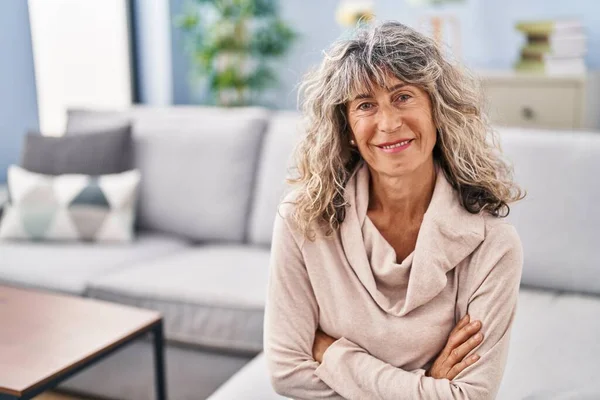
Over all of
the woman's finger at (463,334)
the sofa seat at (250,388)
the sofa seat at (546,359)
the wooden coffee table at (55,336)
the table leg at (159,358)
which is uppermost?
the woman's finger at (463,334)

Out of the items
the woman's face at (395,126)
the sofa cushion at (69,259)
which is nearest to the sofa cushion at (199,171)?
the sofa cushion at (69,259)

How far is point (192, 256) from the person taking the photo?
2350 mm

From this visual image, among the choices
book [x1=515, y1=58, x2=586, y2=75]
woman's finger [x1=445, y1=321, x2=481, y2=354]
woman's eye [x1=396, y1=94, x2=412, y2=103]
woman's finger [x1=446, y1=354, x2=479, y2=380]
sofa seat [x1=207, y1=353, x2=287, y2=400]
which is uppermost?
woman's eye [x1=396, y1=94, x2=412, y2=103]

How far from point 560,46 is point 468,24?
2.22ft

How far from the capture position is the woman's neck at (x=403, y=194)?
4.11 ft

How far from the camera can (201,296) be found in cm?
198

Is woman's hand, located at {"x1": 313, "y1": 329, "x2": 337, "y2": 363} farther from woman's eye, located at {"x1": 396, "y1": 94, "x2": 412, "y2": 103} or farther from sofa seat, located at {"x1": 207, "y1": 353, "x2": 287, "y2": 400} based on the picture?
woman's eye, located at {"x1": 396, "y1": 94, "x2": 412, "y2": 103}

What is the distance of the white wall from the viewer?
3.55m

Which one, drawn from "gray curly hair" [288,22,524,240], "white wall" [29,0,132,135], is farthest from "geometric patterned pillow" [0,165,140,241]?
"gray curly hair" [288,22,524,240]

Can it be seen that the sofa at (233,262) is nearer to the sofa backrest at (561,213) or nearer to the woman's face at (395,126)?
the sofa backrest at (561,213)

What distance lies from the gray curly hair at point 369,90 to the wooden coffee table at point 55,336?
628 millimetres

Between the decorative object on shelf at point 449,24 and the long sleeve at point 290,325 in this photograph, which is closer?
the long sleeve at point 290,325

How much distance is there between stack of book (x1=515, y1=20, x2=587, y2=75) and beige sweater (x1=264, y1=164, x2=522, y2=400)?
7.23ft

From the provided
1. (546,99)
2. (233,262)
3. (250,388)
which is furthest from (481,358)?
(546,99)
